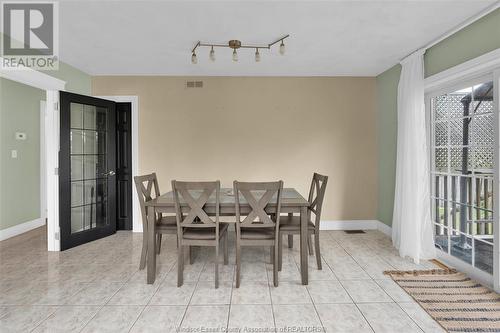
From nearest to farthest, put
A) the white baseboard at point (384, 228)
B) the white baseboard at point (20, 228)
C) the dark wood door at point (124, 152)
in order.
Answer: the white baseboard at point (20, 228) < the white baseboard at point (384, 228) < the dark wood door at point (124, 152)

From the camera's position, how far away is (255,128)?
176 inches

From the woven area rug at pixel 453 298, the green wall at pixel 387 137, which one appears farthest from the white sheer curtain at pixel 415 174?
the green wall at pixel 387 137

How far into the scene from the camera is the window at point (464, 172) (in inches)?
103

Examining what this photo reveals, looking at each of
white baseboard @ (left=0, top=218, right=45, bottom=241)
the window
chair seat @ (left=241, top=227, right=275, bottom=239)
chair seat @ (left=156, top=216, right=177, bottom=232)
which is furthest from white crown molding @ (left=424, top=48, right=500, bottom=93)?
white baseboard @ (left=0, top=218, right=45, bottom=241)

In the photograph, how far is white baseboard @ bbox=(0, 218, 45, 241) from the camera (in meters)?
3.98

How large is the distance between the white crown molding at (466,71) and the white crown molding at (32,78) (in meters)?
4.70

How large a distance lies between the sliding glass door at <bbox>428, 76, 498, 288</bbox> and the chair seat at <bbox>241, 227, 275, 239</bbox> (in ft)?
6.50

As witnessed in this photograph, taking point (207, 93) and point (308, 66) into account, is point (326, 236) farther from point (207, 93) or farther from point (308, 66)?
point (207, 93)

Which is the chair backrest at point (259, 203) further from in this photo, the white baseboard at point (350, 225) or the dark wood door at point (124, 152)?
the dark wood door at point (124, 152)

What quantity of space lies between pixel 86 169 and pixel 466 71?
474 centimetres

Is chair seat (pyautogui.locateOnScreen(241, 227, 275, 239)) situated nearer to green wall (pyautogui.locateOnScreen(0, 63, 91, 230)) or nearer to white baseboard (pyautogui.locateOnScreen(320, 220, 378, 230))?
white baseboard (pyautogui.locateOnScreen(320, 220, 378, 230))

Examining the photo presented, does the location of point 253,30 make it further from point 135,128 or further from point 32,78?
point 32,78

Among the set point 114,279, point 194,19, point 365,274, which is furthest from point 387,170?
point 114,279

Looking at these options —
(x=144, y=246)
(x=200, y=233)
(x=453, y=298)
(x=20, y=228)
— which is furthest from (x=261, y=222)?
(x=20, y=228)
